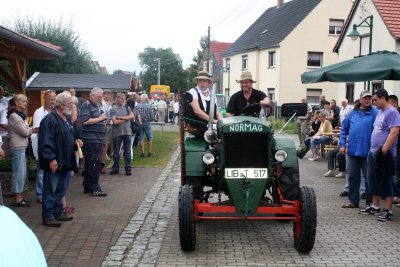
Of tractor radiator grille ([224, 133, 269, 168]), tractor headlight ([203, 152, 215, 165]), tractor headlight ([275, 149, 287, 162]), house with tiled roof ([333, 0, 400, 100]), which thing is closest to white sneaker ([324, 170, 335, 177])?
tractor headlight ([275, 149, 287, 162])

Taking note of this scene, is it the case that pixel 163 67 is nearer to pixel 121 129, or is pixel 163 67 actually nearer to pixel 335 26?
pixel 335 26

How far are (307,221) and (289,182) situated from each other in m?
1.19

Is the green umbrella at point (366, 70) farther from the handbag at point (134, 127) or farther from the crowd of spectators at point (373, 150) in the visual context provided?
the handbag at point (134, 127)

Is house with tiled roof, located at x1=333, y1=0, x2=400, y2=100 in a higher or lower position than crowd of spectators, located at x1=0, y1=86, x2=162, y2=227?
higher

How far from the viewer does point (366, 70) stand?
9203 mm

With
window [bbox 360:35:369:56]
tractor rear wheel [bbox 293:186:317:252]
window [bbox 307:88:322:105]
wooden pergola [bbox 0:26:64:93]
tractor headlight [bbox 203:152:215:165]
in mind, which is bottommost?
tractor rear wheel [bbox 293:186:317:252]

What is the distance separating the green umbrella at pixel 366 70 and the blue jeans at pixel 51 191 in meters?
5.54

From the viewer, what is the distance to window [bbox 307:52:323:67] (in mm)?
35438

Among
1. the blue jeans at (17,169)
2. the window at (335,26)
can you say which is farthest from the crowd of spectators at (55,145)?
the window at (335,26)

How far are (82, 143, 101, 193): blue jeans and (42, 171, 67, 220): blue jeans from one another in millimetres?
1785

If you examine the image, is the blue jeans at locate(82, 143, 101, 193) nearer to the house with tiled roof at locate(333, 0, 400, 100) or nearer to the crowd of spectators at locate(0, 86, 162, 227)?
the crowd of spectators at locate(0, 86, 162, 227)

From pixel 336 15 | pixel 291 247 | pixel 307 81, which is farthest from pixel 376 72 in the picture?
pixel 336 15

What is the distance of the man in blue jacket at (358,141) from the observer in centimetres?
804

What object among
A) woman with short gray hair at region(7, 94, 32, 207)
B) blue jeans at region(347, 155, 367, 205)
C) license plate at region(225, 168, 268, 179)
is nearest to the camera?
license plate at region(225, 168, 268, 179)
